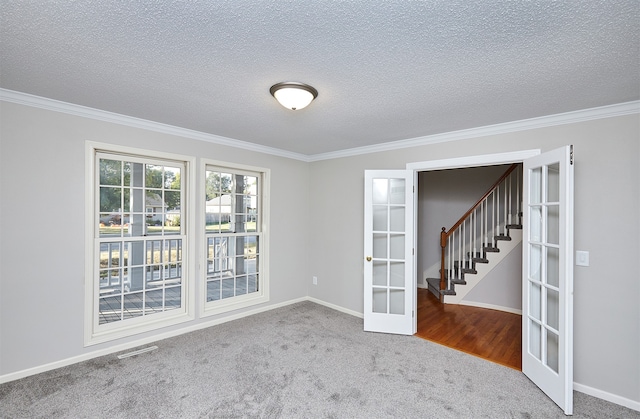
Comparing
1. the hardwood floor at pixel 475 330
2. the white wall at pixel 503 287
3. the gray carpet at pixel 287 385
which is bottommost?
the hardwood floor at pixel 475 330

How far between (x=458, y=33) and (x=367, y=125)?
1.67 m

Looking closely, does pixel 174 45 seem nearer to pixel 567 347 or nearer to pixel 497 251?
pixel 567 347

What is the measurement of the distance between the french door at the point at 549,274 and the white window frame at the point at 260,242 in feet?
10.7

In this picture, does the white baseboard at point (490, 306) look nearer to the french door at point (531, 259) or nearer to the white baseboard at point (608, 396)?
the french door at point (531, 259)

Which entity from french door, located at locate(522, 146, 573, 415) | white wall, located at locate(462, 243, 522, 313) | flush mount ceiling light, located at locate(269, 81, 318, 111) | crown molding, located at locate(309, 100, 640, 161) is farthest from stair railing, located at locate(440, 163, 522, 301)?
flush mount ceiling light, located at locate(269, 81, 318, 111)

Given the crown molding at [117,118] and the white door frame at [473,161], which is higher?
the crown molding at [117,118]

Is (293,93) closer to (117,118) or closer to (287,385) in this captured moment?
(117,118)

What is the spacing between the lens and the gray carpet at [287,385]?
2223 mm

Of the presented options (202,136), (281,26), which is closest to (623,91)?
(281,26)

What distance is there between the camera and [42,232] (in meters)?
2.68

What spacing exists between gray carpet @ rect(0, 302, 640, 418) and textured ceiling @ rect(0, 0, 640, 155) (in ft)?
8.08

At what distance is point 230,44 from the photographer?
67.9 inches

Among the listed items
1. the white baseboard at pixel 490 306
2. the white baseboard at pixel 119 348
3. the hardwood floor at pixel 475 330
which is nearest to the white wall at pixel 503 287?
the white baseboard at pixel 490 306

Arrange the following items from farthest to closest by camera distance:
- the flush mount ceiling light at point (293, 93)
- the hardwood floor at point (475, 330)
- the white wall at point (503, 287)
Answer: the white wall at point (503, 287) → the hardwood floor at point (475, 330) → the flush mount ceiling light at point (293, 93)
